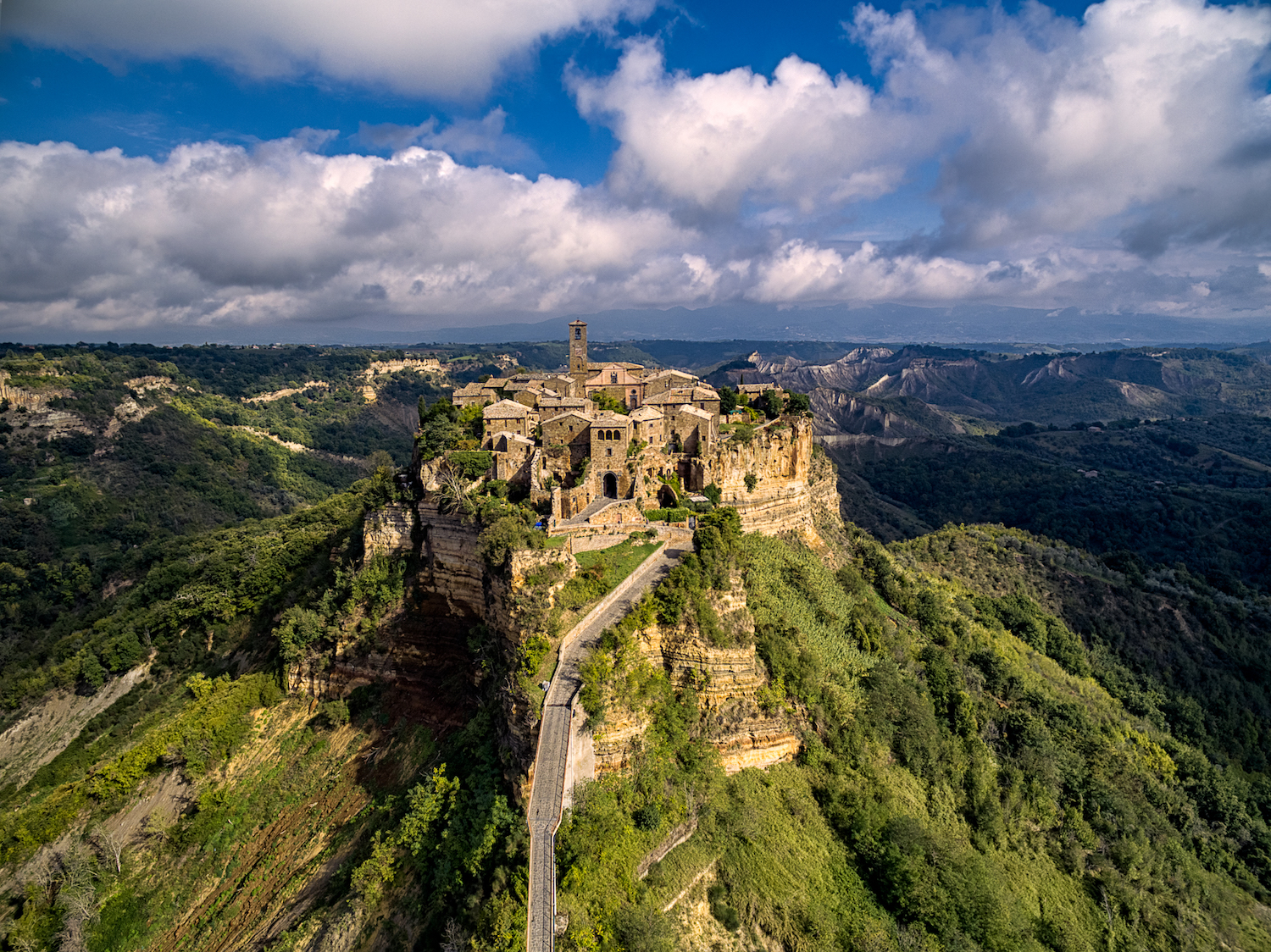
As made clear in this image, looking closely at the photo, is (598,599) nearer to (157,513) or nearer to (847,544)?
(847,544)

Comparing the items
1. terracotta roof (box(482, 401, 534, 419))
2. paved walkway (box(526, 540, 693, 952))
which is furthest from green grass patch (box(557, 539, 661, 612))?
terracotta roof (box(482, 401, 534, 419))

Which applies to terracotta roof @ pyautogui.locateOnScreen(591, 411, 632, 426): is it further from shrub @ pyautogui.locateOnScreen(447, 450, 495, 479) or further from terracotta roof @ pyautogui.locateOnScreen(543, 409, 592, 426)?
shrub @ pyautogui.locateOnScreen(447, 450, 495, 479)

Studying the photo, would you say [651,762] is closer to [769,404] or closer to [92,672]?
[769,404]

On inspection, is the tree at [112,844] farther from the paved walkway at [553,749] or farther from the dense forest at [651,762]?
the paved walkway at [553,749]

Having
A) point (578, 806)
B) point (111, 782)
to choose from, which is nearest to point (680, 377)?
point (578, 806)

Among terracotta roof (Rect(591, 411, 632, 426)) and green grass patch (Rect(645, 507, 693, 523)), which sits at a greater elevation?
terracotta roof (Rect(591, 411, 632, 426))

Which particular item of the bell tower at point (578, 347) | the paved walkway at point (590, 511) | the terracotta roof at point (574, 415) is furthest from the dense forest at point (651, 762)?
the bell tower at point (578, 347)
